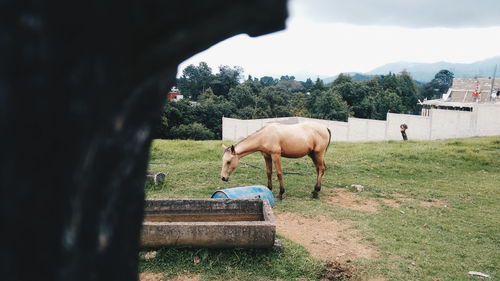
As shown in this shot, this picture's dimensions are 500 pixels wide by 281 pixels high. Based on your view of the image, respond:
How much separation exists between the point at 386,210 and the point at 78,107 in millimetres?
7926

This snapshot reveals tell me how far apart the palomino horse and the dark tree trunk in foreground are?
700 centimetres

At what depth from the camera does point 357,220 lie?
721 cm

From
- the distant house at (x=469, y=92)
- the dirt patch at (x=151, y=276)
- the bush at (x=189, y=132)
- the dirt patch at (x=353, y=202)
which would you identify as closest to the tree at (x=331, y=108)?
the distant house at (x=469, y=92)

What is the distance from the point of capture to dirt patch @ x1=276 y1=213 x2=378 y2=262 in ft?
18.9

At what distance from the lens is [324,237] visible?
6.38m

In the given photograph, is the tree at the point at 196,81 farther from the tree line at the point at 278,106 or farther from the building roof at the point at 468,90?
the building roof at the point at 468,90

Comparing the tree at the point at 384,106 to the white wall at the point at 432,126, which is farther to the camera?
the tree at the point at 384,106

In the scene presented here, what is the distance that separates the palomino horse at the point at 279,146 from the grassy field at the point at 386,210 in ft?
2.59

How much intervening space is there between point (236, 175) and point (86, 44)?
940 centimetres

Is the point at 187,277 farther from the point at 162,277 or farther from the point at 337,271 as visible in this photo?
the point at 337,271

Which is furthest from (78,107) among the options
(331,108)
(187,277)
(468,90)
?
(468,90)

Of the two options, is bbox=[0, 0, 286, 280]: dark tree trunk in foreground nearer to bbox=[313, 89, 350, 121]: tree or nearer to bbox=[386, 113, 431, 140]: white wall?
bbox=[386, 113, 431, 140]: white wall

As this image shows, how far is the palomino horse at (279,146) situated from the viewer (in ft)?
26.9

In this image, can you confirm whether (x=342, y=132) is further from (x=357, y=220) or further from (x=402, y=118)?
(x=357, y=220)
